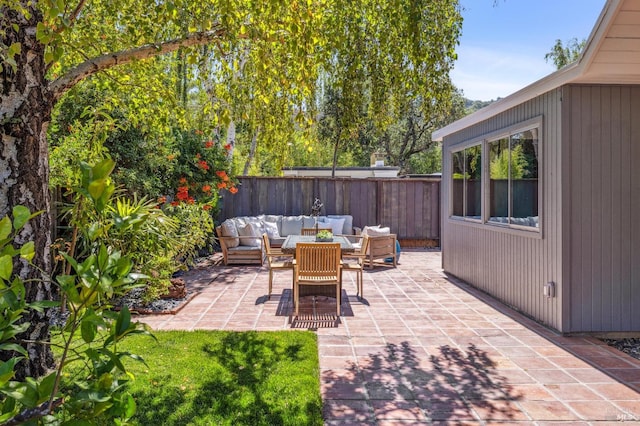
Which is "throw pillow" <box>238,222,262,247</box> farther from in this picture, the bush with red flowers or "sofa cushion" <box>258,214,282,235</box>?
"sofa cushion" <box>258,214,282,235</box>

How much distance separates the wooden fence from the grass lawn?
682 centimetres

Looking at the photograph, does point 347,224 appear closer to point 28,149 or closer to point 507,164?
point 507,164

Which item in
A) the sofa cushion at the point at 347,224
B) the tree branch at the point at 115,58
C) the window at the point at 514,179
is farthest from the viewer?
the sofa cushion at the point at 347,224

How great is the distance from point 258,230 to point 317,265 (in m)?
4.39

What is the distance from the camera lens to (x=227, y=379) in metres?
3.22

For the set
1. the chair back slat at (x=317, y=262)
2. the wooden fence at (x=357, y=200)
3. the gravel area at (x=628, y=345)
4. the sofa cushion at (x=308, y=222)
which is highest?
the wooden fence at (x=357, y=200)

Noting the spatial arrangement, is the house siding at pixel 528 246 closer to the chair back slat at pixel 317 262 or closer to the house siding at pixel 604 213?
the house siding at pixel 604 213

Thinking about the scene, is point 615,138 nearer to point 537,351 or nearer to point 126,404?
point 537,351

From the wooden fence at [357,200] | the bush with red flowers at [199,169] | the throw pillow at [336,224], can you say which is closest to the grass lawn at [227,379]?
the bush with red flowers at [199,169]

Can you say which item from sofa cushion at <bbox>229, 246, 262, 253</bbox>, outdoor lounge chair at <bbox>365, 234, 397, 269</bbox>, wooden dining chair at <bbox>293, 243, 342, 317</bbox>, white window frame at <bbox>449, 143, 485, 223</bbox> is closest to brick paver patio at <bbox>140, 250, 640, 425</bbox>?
wooden dining chair at <bbox>293, 243, 342, 317</bbox>

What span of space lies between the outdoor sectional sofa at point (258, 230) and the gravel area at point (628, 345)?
5.11 meters

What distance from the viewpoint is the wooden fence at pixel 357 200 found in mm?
10969

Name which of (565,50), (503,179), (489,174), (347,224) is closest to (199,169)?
(347,224)

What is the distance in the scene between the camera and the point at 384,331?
14.8 feet
